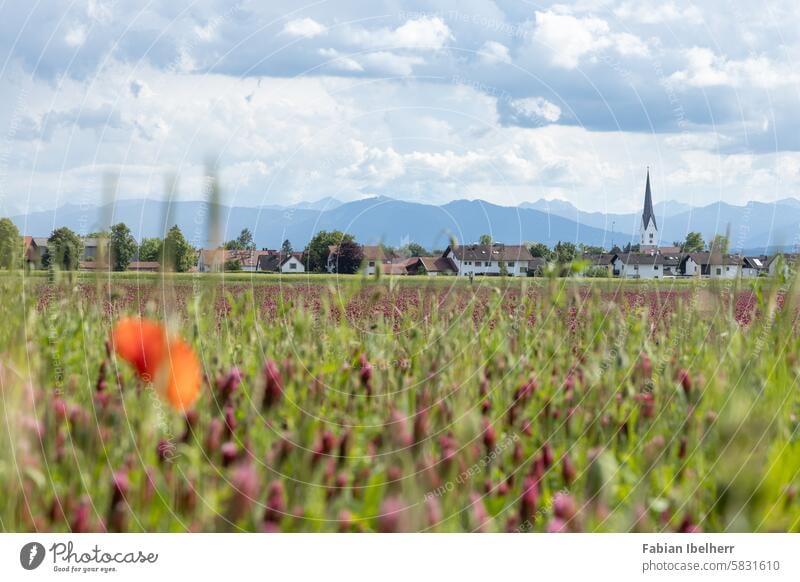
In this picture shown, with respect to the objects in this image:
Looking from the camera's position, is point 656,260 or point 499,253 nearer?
point 656,260

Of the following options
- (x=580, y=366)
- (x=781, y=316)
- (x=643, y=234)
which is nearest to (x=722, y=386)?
(x=580, y=366)

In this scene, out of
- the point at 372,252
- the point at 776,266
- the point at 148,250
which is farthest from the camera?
the point at 148,250

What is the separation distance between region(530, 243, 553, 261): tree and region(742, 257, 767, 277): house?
1253mm

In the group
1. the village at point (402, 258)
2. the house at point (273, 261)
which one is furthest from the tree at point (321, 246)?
the house at point (273, 261)

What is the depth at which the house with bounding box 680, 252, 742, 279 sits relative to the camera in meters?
4.72

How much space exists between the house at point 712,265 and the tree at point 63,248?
350 cm

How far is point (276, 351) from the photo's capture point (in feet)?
12.7

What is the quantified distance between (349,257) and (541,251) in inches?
77.9

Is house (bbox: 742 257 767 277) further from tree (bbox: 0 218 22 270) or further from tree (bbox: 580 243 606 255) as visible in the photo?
tree (bbox: 0 218 22 270)

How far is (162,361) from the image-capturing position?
9.21 ft
